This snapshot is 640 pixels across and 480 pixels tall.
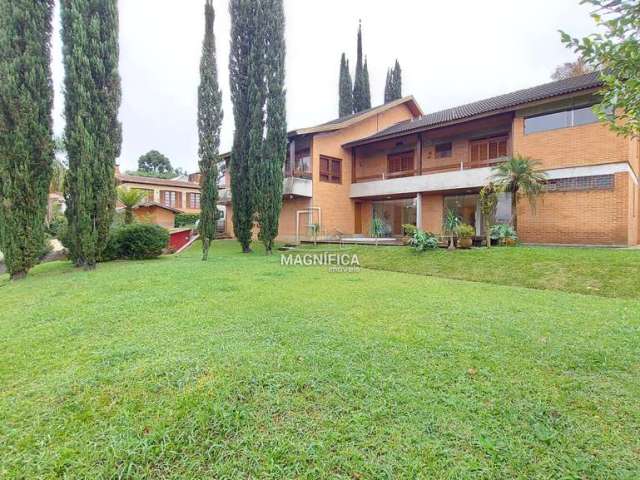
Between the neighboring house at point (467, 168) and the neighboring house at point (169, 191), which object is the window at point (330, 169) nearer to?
the neighboring house at point (467, 168)

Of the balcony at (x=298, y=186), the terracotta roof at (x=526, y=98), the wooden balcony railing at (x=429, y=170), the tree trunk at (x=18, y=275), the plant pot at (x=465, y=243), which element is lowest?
the tree trunk at (x=18, y=275)

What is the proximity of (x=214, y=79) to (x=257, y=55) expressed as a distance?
9.57 ft

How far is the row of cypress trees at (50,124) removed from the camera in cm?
943

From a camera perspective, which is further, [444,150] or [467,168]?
[444,150]

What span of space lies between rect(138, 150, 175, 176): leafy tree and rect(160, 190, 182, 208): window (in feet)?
105

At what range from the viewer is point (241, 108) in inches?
651

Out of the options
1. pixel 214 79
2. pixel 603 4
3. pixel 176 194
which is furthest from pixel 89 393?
pixel 176 194

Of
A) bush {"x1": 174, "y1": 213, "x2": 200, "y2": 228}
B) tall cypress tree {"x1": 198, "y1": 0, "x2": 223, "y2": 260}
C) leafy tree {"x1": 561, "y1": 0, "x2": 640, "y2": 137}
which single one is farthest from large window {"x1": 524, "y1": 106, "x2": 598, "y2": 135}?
bush {"x1": 174, "y1": 213, "x2": 200, "y2": 228}

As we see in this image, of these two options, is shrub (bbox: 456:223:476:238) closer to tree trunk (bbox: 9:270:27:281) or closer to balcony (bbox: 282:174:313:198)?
balcony (bbox: 282:174:313:198)

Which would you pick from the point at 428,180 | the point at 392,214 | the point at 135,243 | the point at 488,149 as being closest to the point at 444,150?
the point at 488,149

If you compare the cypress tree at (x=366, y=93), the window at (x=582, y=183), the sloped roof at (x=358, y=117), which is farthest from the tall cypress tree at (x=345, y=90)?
the window at (x=582, y=183)

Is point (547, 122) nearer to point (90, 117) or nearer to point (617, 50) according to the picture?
point (617, 50)

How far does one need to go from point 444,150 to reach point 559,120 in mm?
6087

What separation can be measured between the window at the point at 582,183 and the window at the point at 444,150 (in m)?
6.14
